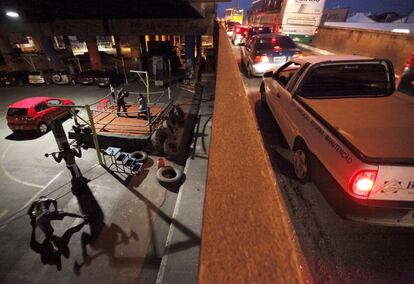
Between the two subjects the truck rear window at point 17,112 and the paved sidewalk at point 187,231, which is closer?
the paved sidewalk at point 187,231

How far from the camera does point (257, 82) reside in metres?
11.1

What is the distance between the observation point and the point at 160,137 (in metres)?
9.38

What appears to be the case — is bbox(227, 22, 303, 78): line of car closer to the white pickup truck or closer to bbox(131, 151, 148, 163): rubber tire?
the white pickup truck

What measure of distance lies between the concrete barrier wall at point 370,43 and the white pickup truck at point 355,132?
35.9 feet

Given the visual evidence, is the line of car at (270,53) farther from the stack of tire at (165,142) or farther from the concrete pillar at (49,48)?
the concrete pillar at (49,48)

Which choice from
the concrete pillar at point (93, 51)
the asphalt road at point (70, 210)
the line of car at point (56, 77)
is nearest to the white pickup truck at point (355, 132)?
the asphalt road at point (70, 210)

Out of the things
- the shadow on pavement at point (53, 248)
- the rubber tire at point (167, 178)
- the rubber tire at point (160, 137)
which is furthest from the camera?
the rubber tire at point (160, 137)

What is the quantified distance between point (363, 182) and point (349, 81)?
335 centimetres

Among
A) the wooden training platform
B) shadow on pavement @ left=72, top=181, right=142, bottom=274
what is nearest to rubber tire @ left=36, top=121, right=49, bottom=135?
the wooden training platform

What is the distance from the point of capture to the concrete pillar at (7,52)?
73.0ft

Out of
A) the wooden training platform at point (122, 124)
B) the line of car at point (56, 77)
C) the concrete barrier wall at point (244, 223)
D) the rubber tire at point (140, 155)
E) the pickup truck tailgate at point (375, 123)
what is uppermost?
the concrete barrier wall at point (244, 223)

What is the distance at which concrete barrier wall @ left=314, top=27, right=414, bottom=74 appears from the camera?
12.9 meters

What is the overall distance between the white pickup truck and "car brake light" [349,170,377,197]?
0.01 metres

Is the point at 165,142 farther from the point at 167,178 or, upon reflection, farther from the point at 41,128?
the point at 41,128
